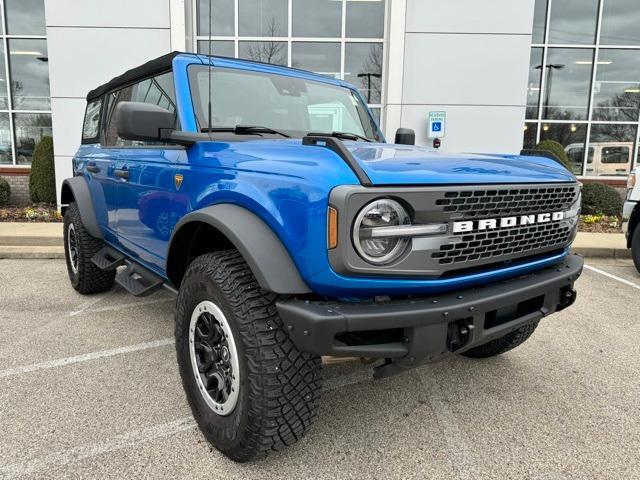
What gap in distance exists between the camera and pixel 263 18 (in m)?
10.5

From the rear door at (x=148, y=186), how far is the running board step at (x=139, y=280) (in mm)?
91

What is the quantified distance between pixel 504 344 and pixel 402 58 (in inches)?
295

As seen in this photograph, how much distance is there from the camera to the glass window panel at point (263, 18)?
1050 cm

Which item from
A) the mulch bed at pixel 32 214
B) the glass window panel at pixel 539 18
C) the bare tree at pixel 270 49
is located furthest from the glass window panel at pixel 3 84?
the glass window panel at pixel 539 18

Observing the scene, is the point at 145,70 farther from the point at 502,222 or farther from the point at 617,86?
the point at 617,86

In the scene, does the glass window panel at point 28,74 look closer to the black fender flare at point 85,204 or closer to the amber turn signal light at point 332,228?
the black fender flare at point 85,204

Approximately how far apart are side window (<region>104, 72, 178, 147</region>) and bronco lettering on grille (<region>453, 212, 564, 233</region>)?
1807mm

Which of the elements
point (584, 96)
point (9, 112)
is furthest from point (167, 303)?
point (584, 96)

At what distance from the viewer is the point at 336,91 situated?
148 inches

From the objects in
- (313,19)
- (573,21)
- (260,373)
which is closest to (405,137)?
(260,373)

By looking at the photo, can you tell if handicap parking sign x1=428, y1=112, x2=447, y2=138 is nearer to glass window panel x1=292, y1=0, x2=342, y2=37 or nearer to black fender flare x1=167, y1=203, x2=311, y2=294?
glass window panel x1=292, y1=0, x2=342, y2=37

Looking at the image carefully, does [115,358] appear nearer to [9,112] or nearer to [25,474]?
[25,474]

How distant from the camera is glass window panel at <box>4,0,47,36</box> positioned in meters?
11.5

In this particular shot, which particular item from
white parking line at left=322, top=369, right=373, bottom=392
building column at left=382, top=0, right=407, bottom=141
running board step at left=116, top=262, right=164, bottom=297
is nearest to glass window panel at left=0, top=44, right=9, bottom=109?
building column at left=382, top=0, right=407, bottom=141
